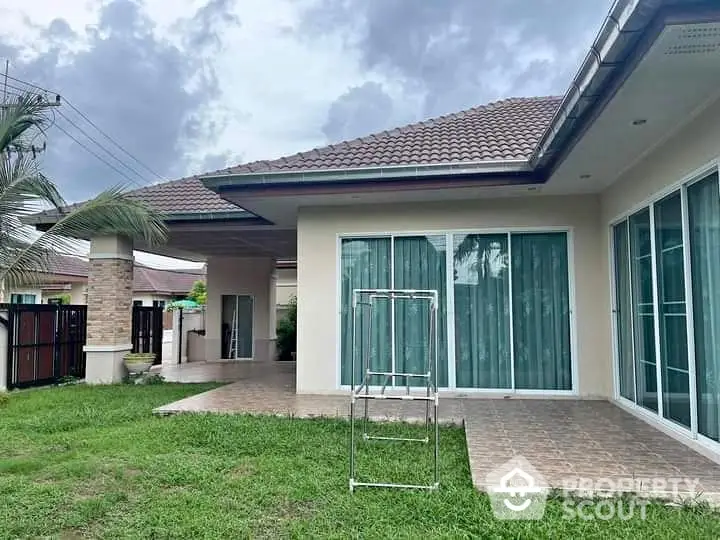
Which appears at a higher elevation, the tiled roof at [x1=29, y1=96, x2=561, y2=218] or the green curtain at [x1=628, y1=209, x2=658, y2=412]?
the tiled roof at [x1=29, y1=96, x2=561, y2=218]

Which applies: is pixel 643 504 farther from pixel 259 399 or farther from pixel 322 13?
pixel 322 13

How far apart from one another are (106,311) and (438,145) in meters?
7.83

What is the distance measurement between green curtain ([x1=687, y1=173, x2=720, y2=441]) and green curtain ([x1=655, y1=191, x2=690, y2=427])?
0.80 feet

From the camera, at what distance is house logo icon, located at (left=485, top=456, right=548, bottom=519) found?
12.3 ft

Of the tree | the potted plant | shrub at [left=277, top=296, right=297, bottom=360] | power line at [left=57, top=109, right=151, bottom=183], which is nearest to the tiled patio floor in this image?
the potted plant

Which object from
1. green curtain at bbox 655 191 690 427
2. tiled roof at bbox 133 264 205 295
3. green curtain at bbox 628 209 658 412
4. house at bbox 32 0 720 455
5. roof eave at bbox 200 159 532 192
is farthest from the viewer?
tiled roof at bbox 133 264 205 295

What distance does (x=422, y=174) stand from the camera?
7277 millimetres

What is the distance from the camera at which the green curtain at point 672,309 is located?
17.3 ft

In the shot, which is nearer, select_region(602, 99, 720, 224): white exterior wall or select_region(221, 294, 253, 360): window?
select_region(602, 99, 720, 224): white exterior wall

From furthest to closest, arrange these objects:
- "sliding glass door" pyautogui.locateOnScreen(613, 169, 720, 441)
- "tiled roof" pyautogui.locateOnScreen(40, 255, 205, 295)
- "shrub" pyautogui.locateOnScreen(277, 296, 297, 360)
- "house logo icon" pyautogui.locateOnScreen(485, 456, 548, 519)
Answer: "tiled roof" pyautogui.locateOnScreen(40, 255, 205, 295) → "shrub" pyautogui.locateOnScreen(277, 296, 297, 360) → "sliding glass door" pyautogui.locateOnScreen(613, 169, 720, 441) → "house logo icon" pyautogui.locateOnScreen(485, 456, 548, 519)

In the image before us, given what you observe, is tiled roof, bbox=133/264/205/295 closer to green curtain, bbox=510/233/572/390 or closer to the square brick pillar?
the square brick pillar

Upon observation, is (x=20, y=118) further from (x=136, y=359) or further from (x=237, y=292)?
(x=237, y=292)

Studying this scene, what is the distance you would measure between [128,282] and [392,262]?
6.44m

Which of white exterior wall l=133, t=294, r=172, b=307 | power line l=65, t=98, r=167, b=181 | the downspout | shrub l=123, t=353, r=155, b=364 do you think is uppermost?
power line l=65, t=98, r=167, b=181
